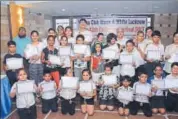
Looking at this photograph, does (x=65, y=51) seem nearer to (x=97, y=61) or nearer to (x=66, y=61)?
(x=66, y=61)

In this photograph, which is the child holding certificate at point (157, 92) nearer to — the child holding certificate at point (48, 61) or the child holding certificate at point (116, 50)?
the child holding certificate at point (116, 50)

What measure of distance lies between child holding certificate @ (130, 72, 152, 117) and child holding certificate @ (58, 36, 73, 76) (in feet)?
3.99

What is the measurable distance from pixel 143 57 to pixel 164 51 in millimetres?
390

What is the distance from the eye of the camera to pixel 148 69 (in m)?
3.83

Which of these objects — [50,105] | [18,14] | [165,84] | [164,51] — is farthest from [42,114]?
[18,14]

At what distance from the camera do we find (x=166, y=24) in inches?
350

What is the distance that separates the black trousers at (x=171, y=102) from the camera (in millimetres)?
3686

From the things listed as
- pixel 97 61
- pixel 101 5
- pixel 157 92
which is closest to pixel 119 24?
pixel 101 5

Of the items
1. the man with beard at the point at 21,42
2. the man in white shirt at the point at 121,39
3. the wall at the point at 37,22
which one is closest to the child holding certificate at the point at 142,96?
the man in white shirt at the point at 121,39

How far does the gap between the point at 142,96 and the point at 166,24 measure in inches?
238

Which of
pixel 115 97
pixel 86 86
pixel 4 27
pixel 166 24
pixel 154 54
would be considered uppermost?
pixel 166 24

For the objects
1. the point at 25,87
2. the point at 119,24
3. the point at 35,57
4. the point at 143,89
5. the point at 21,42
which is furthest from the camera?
the point at 119,24

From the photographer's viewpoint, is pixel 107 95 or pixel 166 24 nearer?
pixel 107 95

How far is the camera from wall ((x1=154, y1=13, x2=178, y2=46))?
8.80 m
